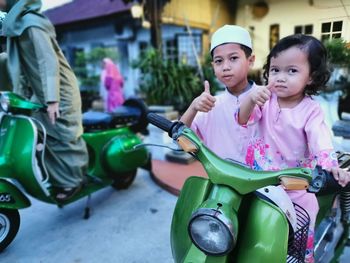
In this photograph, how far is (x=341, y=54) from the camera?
1744 mm

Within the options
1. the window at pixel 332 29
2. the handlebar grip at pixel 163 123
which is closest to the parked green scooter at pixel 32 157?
the handlebar grip at pixel 163 123

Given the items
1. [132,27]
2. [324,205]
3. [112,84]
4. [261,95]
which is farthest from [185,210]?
[132,27]

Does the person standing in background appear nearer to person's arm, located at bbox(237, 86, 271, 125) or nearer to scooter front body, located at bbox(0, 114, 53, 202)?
scooter front body, located at bbox(0, 114, 53, 202)

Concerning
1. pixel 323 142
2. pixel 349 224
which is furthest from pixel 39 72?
pixel 349 224

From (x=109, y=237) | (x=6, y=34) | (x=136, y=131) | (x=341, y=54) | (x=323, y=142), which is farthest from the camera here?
(x=136, y=131)

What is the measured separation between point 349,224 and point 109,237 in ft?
5.57

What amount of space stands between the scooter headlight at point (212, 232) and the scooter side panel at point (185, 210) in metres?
0.19

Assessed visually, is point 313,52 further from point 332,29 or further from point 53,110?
point 53,110

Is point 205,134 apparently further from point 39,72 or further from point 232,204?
point 39,72

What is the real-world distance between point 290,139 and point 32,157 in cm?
175

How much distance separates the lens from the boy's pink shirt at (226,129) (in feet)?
4.75

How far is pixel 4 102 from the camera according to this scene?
2.15 metres

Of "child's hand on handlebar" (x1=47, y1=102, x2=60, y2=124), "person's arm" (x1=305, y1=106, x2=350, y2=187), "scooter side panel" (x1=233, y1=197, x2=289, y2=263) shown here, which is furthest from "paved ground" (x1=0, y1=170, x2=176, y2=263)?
"person's arm" (x1=305, y1=106, x2=350, y2=187)

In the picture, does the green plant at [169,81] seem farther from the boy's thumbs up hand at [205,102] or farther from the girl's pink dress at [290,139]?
the boy's thumbs up hand at [205,102]
